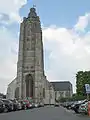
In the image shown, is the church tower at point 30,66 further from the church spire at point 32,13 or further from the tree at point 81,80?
the tree at point 81,80

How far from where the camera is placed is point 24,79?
139 metres

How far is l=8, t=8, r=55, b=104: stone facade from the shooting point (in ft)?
450

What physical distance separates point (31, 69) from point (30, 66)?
151 cm

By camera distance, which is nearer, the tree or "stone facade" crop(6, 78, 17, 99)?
the tree

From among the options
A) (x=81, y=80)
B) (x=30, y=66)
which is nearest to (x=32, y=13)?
(x=30, y=66)

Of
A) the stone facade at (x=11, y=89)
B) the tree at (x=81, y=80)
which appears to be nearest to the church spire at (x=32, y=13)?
the stone facade at (x=11, y=89)

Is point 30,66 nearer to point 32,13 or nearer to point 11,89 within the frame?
point 11,89

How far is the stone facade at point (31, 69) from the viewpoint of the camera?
137125 millimetres

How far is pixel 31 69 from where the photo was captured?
139 m

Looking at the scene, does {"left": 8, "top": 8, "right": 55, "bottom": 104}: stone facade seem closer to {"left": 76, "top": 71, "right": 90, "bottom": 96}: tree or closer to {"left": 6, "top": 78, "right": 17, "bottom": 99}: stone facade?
{"left": 6, "top": 78, "right": 17, "bottom": 99}: stone facade

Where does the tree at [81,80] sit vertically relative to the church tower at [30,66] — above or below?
below

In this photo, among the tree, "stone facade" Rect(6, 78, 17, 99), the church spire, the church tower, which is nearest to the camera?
the tree

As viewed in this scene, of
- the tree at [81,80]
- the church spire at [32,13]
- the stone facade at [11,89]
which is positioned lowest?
the tree at [81,80]

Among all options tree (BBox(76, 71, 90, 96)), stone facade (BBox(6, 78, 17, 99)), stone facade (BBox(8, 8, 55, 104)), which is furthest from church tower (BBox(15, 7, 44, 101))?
tree (BBox(76, 71, 90, 96))
